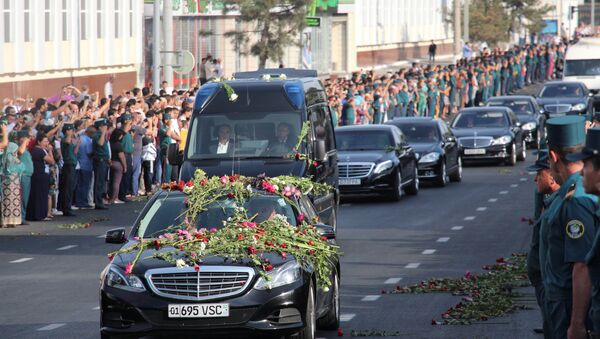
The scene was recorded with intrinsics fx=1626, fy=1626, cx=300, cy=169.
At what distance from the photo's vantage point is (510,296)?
16.3 metres

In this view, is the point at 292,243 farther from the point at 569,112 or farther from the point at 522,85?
the point at 522,85

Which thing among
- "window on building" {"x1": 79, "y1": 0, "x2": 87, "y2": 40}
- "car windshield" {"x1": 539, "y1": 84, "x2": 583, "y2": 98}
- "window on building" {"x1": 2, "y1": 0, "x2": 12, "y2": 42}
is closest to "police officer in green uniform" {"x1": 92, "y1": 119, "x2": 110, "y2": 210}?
"window on building" {"x1": 2, "y1": 0, "x2": 12, "y2": 42}

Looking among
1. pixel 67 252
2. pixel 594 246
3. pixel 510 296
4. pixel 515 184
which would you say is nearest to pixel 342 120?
pixel 515 184

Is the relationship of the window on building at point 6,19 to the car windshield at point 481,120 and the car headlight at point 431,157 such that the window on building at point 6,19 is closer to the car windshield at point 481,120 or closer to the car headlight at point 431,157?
the car windshield at point 481,120

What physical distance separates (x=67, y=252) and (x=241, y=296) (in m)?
9.84

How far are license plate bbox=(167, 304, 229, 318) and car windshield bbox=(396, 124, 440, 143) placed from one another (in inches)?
903

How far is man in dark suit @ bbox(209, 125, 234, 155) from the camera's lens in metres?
20.5

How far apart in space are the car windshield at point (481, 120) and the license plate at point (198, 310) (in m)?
28.3

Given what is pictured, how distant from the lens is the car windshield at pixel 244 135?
20.4m

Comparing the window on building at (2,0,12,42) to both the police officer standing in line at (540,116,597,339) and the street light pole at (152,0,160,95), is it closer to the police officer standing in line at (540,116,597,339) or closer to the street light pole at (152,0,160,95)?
the street light pole at (152,0,160,95)

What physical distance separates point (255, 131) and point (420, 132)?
49.7 ft

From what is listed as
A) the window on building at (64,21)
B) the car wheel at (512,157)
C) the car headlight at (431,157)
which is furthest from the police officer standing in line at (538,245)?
the window on building at (64,21)

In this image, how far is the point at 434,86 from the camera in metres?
54.3

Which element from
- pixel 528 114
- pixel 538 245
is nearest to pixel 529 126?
pixel 528 114
